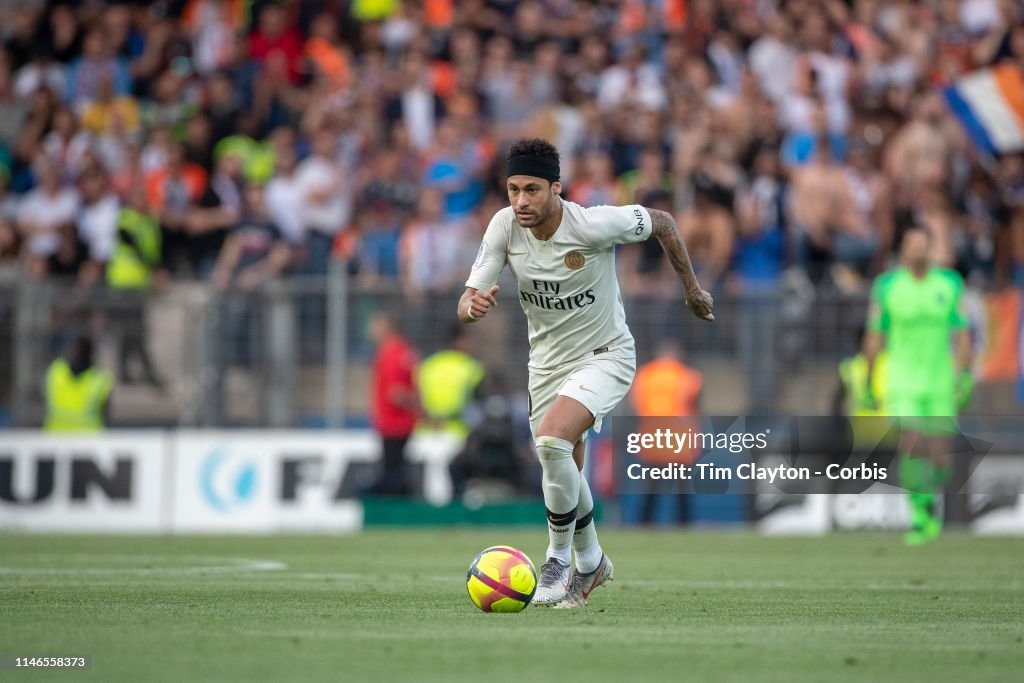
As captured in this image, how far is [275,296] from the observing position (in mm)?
17953

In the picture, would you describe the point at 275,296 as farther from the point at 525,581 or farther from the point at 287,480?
the point at 525,581

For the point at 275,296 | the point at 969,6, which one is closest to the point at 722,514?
the point at 275,296

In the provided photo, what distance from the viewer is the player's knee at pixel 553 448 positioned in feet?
28.5

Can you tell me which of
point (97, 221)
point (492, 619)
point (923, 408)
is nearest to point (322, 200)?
point (97, 221)

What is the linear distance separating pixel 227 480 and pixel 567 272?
10.0 m

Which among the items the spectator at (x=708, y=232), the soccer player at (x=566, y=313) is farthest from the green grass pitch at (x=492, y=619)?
the spectator at (x=708, y=232)

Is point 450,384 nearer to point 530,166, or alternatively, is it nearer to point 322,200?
point 322,200

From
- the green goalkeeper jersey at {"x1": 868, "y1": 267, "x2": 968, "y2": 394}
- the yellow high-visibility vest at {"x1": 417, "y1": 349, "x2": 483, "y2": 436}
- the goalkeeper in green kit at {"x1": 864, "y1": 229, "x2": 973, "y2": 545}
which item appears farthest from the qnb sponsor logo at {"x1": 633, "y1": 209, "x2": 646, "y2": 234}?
the yellow high-visibility vest at {"x1": 417, "y1": 349, "x2": 483, "y2": 436}

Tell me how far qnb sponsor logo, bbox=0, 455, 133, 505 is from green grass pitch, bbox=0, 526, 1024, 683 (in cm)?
421

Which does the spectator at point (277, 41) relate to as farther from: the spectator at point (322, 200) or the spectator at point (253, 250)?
the spectator at point (253, 250)

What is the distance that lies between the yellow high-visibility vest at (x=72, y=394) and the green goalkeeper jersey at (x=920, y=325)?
323 inches

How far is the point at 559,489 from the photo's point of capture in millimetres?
8820

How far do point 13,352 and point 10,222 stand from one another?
2225 mm

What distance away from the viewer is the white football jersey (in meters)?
9.02
